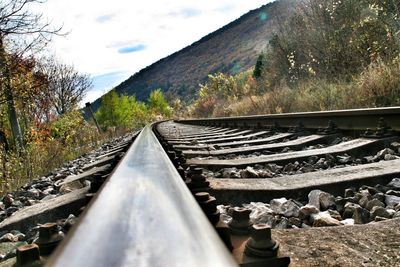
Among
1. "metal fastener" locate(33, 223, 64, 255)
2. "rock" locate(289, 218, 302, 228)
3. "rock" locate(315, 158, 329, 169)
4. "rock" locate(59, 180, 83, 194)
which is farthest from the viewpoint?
"rock" locate(59, 180, 83, 194)

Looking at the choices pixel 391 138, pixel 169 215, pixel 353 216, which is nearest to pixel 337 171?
pixel 353 216

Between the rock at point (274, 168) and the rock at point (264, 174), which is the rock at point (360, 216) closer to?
the rock at point (264, 174)

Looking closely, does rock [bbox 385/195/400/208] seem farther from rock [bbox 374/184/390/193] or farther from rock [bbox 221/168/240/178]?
rock [bbox 221/168/240/178]

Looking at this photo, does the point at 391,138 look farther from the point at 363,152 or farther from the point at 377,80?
the point at 377,80

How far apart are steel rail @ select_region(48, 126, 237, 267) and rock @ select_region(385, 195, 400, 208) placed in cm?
119

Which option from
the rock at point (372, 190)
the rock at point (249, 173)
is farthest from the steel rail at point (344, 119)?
the rock at point (372, 190)

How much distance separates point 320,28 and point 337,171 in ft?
34.7

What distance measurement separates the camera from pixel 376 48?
8633 millimetres

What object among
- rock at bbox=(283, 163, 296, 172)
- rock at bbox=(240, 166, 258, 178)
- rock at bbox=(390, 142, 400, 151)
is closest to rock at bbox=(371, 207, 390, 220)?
rock at bbox=(240, 166, 258, 178)

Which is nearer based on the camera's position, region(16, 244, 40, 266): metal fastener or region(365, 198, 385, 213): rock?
region(16, 244, 40, 266): metal fastener

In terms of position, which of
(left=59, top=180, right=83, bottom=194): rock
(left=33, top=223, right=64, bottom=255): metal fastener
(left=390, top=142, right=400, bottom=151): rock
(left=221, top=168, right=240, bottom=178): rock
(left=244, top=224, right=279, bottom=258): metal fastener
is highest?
(left=33, top=223, right=64, bottom=255): metal fastener

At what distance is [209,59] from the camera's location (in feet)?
525

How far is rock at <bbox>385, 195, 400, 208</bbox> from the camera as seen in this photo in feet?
5.87

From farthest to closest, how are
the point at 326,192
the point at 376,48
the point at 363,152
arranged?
the point at 376,48, the point at 363,152, the point at 326,192
